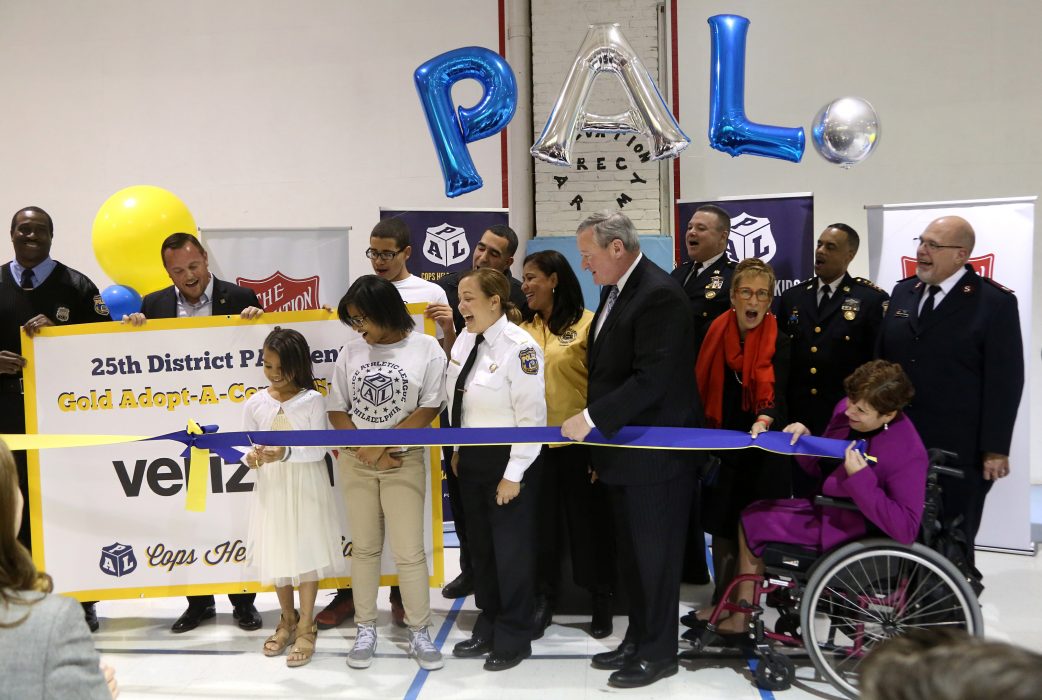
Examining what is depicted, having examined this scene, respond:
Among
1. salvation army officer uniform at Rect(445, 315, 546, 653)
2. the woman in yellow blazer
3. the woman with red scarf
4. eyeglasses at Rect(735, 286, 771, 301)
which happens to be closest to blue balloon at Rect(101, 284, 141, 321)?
salvation army officer uniform at Rect(445, 315, 546, 653)

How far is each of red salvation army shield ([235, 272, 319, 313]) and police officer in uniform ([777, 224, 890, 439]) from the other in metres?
3.17

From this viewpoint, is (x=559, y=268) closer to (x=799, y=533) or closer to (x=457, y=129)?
(x=457, y=129)

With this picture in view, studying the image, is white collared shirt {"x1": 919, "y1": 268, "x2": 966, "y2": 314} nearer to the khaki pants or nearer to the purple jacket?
the purple jacket

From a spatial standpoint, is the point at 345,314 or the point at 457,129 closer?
the point at 345,314

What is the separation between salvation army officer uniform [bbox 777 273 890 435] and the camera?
4707mm

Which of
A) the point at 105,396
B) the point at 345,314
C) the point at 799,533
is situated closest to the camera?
the point at 799,533

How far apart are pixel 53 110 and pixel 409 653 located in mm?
6164

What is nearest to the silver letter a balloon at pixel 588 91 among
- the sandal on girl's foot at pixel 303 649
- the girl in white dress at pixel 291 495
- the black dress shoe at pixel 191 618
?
the girl in white dress at pixel 291 495

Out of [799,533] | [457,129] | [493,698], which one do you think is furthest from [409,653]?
[457,129]

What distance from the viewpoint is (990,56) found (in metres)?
7.07

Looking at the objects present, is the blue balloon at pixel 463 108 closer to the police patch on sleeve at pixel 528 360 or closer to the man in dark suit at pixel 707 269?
the man in dark suit at pixel 707 269

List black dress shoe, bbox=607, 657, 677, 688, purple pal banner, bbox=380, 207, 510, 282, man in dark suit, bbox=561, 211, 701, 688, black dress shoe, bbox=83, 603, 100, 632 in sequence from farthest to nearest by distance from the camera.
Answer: purple pal banner, bbox=380, 207, 510, 282 < black dress shoe, bbox=83, 603, 100, 632 < black dress shoe, bbox=607, 657, 677, 688 < man in dark suit, bbox=561, 211, 701, 688

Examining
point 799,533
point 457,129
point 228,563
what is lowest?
point 228,563

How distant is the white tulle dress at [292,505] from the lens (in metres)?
4.04
